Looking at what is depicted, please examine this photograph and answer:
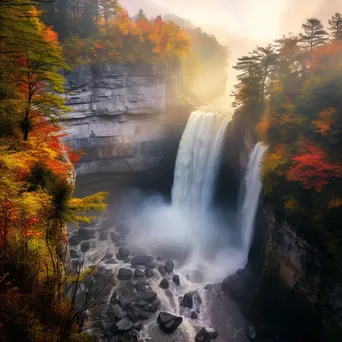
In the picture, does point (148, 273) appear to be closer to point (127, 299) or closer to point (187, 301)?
point (127, 299)

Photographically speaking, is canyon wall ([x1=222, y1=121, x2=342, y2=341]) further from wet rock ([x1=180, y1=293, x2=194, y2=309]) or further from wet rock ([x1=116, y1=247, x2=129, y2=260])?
wet rock ([x1=116, y1=247, x2=129, y2=260])

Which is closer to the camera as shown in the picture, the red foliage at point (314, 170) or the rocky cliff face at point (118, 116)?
the red foliage at point (314, 170)

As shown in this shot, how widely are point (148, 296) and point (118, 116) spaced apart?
19.0m

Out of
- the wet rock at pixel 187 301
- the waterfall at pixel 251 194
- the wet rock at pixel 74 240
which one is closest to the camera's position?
the wet rock at pixel 187 301

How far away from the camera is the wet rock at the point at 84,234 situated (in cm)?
2385

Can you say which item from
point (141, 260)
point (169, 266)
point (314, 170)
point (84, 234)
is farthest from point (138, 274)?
point (314, 170)

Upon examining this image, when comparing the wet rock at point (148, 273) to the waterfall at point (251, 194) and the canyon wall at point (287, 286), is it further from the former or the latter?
the waterfall at point (251, 194)

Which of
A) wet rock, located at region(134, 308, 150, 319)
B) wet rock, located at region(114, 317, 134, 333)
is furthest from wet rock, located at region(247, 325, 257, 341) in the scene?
wet rock, located at region(114, 317, 134, 333)

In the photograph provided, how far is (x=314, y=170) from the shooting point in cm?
1189

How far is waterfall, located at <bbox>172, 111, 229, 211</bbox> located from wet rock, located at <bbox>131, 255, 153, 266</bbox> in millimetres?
7552

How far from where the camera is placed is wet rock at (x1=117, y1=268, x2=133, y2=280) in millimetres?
18578

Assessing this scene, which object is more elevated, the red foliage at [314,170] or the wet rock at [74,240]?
the red foliage at [314,170]

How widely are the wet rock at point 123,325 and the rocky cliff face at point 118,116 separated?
17855 millimetres

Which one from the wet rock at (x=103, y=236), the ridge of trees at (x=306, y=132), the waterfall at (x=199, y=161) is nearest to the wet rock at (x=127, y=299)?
the wet rock at (x=103, y=236)
